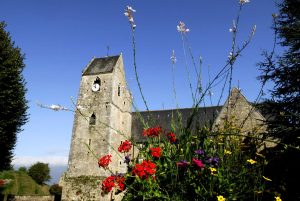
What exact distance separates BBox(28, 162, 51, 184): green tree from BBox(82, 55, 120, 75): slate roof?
19584 millimetres

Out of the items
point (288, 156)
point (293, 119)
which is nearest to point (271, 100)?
point (293, 119)

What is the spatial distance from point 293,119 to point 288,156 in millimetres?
6433

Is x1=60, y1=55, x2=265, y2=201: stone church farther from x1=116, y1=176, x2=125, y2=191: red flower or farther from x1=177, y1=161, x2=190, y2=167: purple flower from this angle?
x1=177, y1=161, x2=190, y2=167: purple flower

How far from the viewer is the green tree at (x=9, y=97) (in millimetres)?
20197

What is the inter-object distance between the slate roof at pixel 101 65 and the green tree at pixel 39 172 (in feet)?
64.3

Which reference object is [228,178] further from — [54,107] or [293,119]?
[293,119]

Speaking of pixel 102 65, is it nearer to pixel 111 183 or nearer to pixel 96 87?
pixel 96 87

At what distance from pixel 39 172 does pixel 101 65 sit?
2144 cm

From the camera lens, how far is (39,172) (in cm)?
4556

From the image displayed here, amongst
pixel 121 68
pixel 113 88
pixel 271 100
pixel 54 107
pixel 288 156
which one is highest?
pixel 121 68

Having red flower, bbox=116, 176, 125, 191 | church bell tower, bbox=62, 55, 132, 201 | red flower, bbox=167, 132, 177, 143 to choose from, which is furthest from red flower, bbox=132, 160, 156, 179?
church bell tower, bbox=62, 55, 132, 201

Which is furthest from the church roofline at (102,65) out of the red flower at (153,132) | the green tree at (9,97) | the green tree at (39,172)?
the red flower at (153,132)

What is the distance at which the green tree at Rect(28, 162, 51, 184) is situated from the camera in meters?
45.4

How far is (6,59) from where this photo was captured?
20922 millimetres
